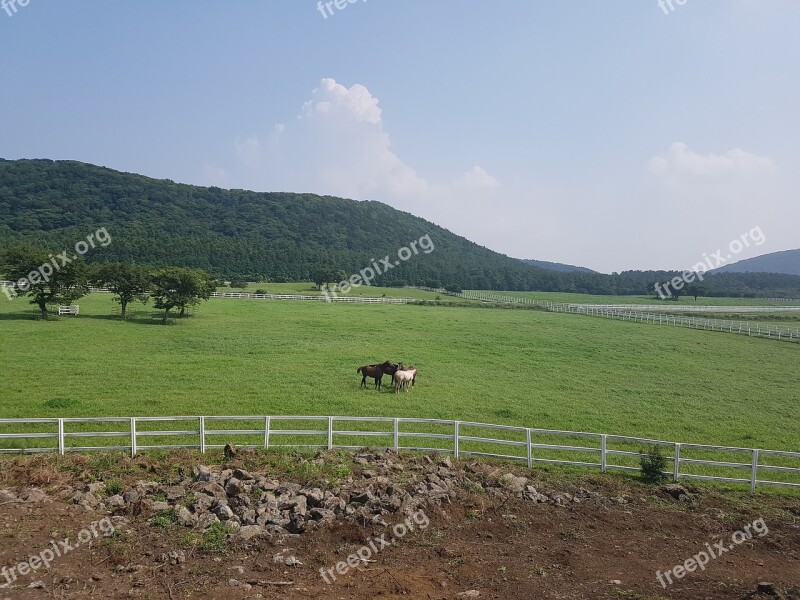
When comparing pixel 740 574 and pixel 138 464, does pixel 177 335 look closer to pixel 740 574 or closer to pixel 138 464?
pixel 138 464

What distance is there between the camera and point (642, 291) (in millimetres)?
148625

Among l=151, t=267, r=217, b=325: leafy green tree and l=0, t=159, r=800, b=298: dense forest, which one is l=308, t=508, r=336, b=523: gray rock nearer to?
l=151, t=267, r=217, b=325: leafy green tree

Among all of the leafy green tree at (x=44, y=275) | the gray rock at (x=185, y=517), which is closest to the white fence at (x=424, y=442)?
the gray rock at (x=185, y=517)

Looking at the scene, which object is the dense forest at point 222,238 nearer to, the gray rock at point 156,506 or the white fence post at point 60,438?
the white fence post at point 60,438

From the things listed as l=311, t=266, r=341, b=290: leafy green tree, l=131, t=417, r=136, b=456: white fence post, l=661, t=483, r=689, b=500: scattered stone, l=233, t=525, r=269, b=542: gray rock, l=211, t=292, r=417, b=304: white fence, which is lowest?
l=661, t=483, r=689, b=500: scattered stone

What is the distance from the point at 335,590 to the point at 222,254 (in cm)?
12798

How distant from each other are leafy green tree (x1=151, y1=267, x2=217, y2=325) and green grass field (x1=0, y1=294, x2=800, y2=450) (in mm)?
1943

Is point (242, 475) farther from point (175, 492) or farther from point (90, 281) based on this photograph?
point (90, 281)

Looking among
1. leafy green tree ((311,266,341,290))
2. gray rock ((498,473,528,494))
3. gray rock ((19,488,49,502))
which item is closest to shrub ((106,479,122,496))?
gray rock ((19,488,49,502))

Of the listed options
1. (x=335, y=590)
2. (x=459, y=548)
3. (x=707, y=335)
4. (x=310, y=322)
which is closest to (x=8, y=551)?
(x=335, y=590)

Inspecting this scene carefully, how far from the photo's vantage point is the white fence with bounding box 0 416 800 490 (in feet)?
44.0

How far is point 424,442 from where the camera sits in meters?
16.1

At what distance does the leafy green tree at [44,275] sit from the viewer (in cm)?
4034

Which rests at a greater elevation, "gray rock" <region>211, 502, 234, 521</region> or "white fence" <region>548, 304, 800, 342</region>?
"white fence" <region>548, 304, 800, 342</region>
